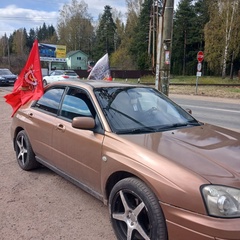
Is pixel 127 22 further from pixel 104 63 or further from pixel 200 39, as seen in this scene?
pixel 104 63

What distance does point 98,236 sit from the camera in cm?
306

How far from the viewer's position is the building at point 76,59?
75312 millimetres

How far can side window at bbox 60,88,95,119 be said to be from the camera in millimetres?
3607

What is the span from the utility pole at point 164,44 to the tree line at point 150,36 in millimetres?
22279

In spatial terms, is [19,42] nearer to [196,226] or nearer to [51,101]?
[51,101]

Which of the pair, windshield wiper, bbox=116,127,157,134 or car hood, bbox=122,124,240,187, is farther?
windshield wiper, bbox=116,127,157,134

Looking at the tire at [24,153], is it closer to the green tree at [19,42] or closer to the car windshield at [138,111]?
the car windshield at [138,111]

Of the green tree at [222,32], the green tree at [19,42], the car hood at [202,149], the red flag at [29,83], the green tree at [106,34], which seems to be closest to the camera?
the car hood at [202,149]

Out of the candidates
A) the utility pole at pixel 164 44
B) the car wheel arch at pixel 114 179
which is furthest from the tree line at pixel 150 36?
the car wheel arch at pixel 114 179

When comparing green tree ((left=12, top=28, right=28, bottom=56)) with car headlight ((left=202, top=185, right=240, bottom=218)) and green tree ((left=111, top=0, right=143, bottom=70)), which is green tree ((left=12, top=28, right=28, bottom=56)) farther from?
car headlight ((left=202, top=185, right=240, bottom=218))

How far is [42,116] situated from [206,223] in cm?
291

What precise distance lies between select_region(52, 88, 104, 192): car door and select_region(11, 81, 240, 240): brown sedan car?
0.04ft

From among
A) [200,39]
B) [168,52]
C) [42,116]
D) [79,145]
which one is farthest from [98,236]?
[200,39]

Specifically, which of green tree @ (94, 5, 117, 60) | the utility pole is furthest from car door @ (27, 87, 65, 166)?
green tree @ (94, 5, 117, 60)
